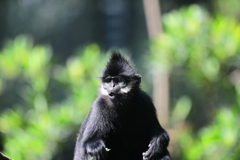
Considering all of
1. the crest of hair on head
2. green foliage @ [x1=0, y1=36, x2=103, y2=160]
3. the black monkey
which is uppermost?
green foliage @ [x1=0, y1=36, x2=103, y2=160]

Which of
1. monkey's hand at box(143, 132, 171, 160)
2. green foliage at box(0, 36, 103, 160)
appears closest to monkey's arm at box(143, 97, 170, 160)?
monkey's hand at box(143, 132, 171, 160)

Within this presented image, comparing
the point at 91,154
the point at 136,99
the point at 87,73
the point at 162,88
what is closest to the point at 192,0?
the point at 162,88

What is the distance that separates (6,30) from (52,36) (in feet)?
3.03

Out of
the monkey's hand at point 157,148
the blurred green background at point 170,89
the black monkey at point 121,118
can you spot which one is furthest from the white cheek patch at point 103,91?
the blurred green background at point 170,89

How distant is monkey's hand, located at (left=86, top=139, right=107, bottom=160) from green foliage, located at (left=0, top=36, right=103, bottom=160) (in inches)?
111

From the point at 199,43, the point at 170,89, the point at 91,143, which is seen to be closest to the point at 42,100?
the point at 170,89

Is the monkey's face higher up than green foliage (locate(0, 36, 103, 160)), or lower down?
lower down

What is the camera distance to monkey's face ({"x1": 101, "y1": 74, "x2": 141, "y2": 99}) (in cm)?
468

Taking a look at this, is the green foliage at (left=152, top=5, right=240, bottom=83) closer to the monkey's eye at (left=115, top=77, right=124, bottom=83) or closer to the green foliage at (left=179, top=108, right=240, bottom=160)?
the green foliage at (left=179, top=108, right=240, bottom=160)

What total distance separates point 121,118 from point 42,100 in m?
3.08

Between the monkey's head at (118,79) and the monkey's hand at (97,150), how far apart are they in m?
0.53

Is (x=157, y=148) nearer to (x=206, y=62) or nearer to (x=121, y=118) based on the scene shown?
(x=121, y=118)

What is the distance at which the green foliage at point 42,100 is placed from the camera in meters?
7.29

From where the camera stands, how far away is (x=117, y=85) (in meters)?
4.74
